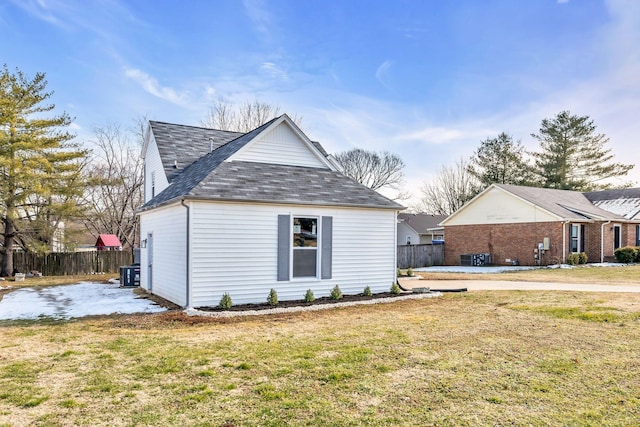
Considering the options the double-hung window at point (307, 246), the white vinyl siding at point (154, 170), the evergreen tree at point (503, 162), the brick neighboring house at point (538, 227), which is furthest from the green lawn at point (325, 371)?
the evergreen tree at point (503, 162)

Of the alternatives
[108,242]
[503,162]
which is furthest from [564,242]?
[108,242]

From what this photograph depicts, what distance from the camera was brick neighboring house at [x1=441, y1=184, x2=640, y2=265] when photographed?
24203 mm

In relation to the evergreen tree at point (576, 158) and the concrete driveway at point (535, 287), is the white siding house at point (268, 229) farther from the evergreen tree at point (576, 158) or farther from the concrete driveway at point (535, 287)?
the evergreen tree at point (576, 158)

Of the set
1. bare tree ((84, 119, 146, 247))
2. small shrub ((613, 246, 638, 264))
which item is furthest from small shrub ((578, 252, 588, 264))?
bare tree ((84, 119, 146, 247))

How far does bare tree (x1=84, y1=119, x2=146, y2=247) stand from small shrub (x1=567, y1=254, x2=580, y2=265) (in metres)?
27.1

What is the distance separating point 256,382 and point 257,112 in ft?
99.4

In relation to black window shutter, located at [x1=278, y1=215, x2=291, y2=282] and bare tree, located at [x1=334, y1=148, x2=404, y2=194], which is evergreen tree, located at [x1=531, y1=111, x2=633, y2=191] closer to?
bare tree, located at [x1=334, y1=148, x2=404, y2=194]

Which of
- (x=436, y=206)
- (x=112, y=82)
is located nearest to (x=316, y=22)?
(x=112, y=82)

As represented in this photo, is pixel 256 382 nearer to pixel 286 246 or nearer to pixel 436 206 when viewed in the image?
pixel 286 246

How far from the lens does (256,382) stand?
192 inches

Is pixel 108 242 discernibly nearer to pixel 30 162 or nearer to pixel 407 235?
pixel 30 162

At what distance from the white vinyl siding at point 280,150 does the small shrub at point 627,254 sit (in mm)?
22042

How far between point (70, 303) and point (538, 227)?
926 inches

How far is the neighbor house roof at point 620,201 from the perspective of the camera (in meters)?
27.8
